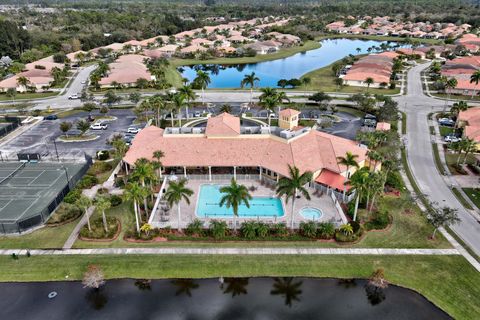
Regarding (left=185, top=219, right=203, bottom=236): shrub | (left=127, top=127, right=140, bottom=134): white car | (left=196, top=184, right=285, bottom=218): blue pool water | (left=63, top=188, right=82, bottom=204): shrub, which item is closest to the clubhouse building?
(left=196, top=184, right=285, bottom=218): blue pool water

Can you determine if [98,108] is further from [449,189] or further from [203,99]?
[449,189]

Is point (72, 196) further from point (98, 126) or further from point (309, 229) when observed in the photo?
point (309, 229)

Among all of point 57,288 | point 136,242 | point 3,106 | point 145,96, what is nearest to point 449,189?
point 136,242

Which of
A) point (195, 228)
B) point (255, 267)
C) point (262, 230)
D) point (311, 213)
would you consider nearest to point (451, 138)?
point (311, 213)

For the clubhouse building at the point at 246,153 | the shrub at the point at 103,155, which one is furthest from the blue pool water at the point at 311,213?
the shrub at the point at 103,155

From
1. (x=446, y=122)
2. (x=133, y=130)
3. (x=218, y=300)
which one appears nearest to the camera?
(x=218, y=300)
